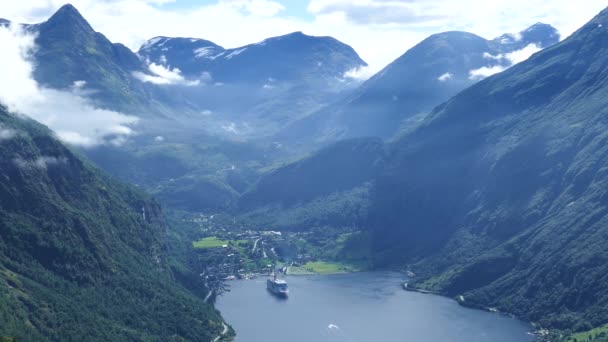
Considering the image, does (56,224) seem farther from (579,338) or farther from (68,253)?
(579,338)

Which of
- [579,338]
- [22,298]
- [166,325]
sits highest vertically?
[22,298]

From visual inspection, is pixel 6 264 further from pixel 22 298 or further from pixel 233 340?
pixel 233 340

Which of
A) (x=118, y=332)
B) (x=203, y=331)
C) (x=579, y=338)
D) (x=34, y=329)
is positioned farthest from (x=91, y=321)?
(x=579, y=338)

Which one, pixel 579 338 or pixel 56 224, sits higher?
pixel 56 224

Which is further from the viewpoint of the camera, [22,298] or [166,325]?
[166,325]

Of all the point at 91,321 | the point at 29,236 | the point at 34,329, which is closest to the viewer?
the point at 34,329

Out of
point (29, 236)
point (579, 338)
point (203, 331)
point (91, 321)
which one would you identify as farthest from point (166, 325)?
point (579, 338)

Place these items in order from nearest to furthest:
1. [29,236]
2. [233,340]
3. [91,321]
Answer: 1. [91,321]
2. [29,236]
3. [233,340]
